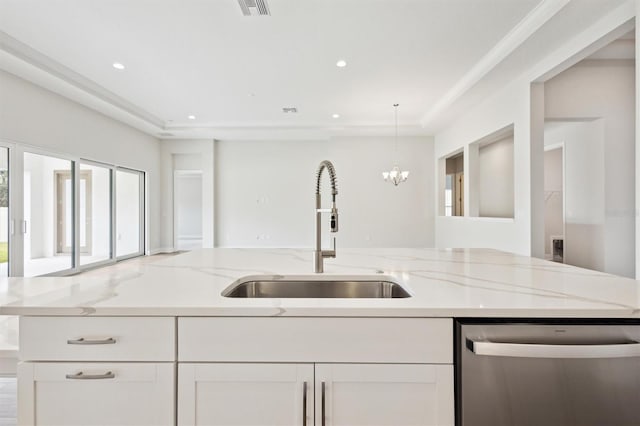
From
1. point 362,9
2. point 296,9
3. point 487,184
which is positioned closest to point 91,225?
point 296,9

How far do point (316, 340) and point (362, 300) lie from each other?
18 centimetres

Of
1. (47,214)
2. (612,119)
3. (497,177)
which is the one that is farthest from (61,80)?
(497,177)

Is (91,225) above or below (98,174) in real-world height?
below

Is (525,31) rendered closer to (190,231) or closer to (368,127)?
(368,127)

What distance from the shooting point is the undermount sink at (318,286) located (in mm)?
1332

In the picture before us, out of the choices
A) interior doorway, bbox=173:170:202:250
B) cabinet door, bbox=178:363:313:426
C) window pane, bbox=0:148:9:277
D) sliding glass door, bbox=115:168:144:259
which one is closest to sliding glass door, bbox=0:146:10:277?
window pane, bbox=0:148:9:277

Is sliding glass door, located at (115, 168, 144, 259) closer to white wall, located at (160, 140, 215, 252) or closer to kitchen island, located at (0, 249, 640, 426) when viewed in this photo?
white wall, located at (160, 140, 215, 252)

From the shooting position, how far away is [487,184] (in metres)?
7.82

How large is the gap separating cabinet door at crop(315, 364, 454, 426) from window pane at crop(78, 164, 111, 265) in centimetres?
606

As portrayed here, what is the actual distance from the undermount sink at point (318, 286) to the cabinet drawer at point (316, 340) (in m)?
0.42

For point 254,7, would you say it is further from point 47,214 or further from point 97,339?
point 47,214

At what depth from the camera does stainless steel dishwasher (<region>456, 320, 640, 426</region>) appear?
848 mm

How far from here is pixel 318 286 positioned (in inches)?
54.2

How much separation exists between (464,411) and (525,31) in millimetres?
3740
